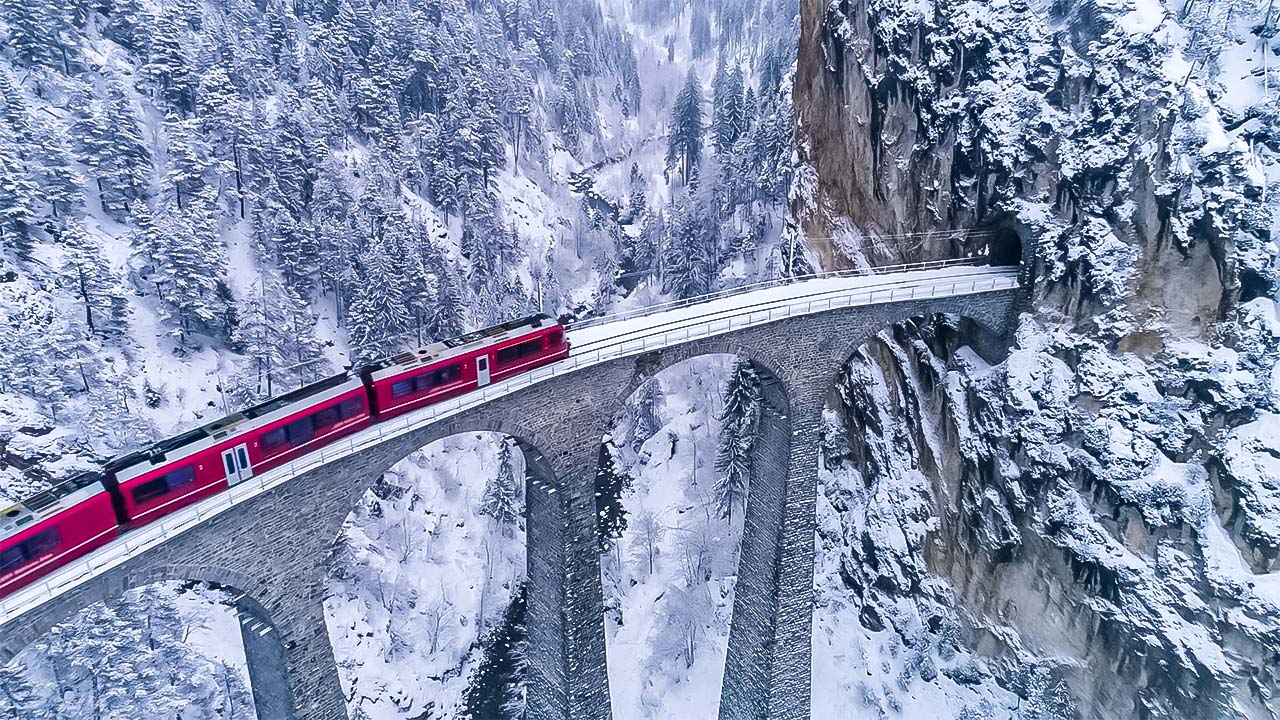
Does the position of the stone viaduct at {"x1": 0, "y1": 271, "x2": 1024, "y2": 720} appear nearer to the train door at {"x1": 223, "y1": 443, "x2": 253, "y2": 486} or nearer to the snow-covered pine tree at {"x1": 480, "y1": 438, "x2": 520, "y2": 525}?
the train door at {"x1": 223, "y1": 443, "x2": 253, "y2": 486}

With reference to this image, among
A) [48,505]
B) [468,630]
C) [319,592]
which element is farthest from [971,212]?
[468,630]

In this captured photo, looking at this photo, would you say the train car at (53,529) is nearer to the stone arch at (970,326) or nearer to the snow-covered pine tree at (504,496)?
the stone arch at (970,326)

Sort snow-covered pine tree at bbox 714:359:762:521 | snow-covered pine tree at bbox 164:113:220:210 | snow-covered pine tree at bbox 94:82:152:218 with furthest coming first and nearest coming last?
1. snow-covered pine tree at bbox 164:113:220:210
2. snow-covered pine tree at bbox 94:82:152:218
3. snow-covered pine tree at bbox 714:359:762:521

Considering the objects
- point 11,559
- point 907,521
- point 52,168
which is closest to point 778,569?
point 907,521

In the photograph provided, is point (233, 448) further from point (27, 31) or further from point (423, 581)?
point (27, 31)

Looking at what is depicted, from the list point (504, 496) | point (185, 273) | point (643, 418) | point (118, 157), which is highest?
point (118, 157)

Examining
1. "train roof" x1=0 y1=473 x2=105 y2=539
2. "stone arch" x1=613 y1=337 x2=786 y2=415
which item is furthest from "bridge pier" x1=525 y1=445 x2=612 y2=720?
"train roof" x1=0 y1=473 x2=105 y2=539

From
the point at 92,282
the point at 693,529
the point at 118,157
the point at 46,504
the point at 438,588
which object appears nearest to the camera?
the point at 46,504
